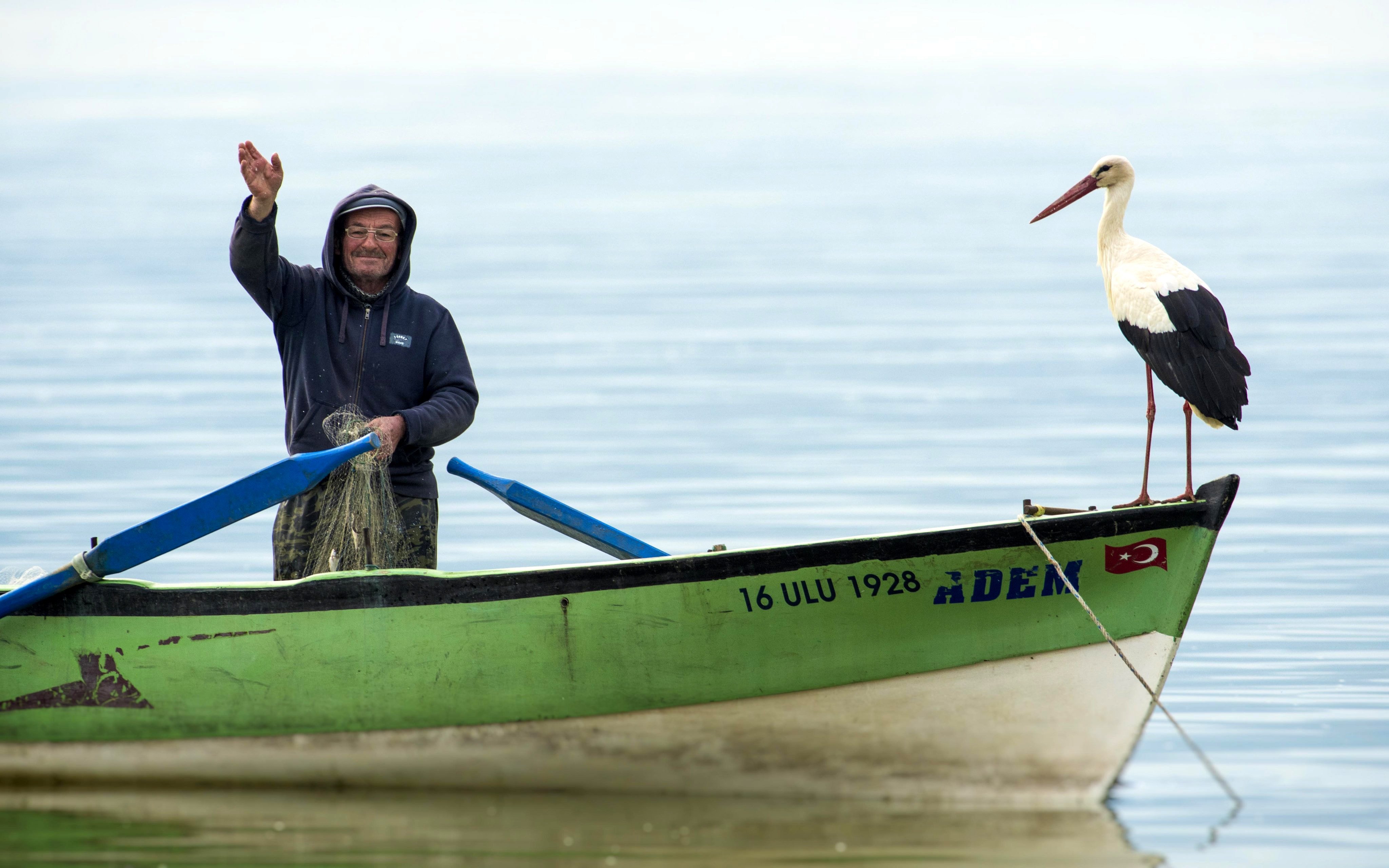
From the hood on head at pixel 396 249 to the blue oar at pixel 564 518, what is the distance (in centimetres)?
78

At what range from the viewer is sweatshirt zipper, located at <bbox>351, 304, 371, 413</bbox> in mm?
6180

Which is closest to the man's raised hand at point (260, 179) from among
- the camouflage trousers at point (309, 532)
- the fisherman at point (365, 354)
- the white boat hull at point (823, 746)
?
the fisherman at point (365, 354)

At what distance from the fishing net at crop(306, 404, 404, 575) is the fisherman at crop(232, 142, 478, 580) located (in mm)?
57

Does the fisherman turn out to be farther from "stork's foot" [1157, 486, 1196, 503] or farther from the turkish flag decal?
"stork's foot" [1157, 486, 1196, 503]

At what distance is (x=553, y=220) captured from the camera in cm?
6556

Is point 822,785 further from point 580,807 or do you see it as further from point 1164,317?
point 1164,317

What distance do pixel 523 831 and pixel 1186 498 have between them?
2.12 meters

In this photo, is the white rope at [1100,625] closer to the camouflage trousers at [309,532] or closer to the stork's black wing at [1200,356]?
→ the stork's black wing at [1200,356]

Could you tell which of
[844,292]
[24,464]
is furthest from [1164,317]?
[844,292]

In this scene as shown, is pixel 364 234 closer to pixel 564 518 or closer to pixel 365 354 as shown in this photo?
pixel 365 354

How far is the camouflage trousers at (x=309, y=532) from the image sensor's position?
627 centimetres

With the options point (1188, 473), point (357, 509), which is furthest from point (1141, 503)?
point (357, 509)

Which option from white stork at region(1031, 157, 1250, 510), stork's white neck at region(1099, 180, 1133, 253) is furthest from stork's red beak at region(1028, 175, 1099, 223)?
white stork at region(1031, 157, 1250, 510)

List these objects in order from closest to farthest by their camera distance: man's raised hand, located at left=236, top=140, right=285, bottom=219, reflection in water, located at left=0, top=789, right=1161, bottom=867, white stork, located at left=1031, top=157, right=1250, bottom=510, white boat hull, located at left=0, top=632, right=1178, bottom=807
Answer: reflection in water, located at left=0, top=789, right=1161, bottom=867, white boat hull, located at left=0, top=632, right=1178, bottom=807, man's raised hand, located at left=236, top=140, right=285, bottom=219, white stork, located at left=1031, top=157, right=1250, bottom=510
